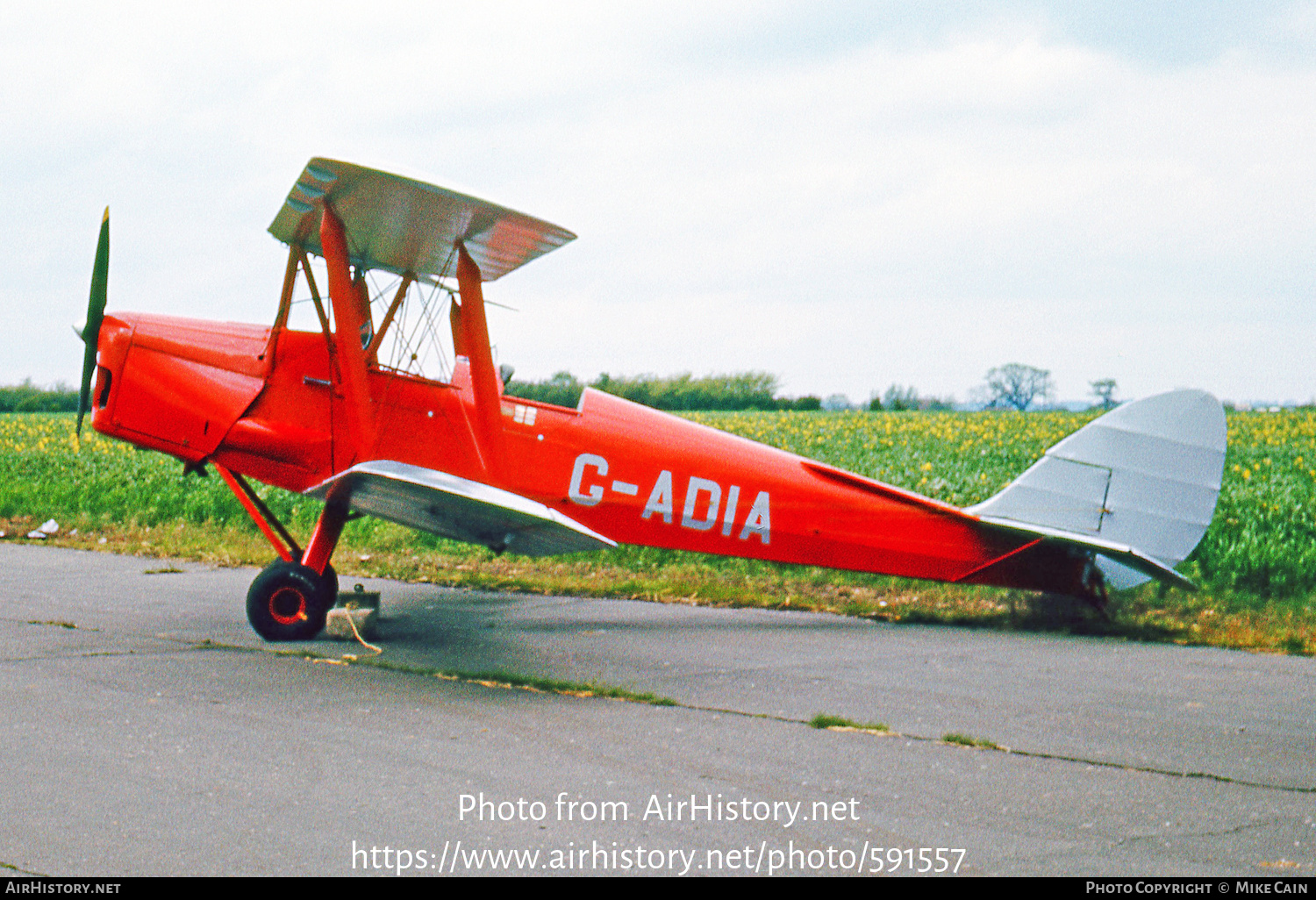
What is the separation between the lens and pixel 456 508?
6.06 meters

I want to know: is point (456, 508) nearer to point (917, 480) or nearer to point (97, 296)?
point (97, 296)

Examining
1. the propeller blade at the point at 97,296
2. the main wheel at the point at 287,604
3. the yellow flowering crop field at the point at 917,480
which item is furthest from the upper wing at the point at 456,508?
the yellow flowering crop field at the point at 917,480

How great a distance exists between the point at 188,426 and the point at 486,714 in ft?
11.3

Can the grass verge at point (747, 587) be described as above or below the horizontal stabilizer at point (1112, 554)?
below

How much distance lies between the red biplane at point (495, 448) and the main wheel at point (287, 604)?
0.01 meters

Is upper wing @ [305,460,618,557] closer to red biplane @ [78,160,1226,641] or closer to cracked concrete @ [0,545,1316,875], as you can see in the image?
red biplane @ [78,160,1226,641]

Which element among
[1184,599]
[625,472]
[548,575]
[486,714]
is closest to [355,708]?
[486,714]

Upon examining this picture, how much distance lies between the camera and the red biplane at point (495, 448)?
682 cm

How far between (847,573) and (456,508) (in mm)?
4575

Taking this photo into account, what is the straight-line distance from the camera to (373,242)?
735cm

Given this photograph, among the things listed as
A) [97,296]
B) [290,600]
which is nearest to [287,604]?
[290,600]

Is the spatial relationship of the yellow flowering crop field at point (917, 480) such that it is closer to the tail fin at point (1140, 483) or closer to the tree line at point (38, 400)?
the tail fin at point (1140, 483)

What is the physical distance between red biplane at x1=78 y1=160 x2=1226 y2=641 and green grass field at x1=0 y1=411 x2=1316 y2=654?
68 cm

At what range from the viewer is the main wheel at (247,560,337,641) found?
6629 mm
